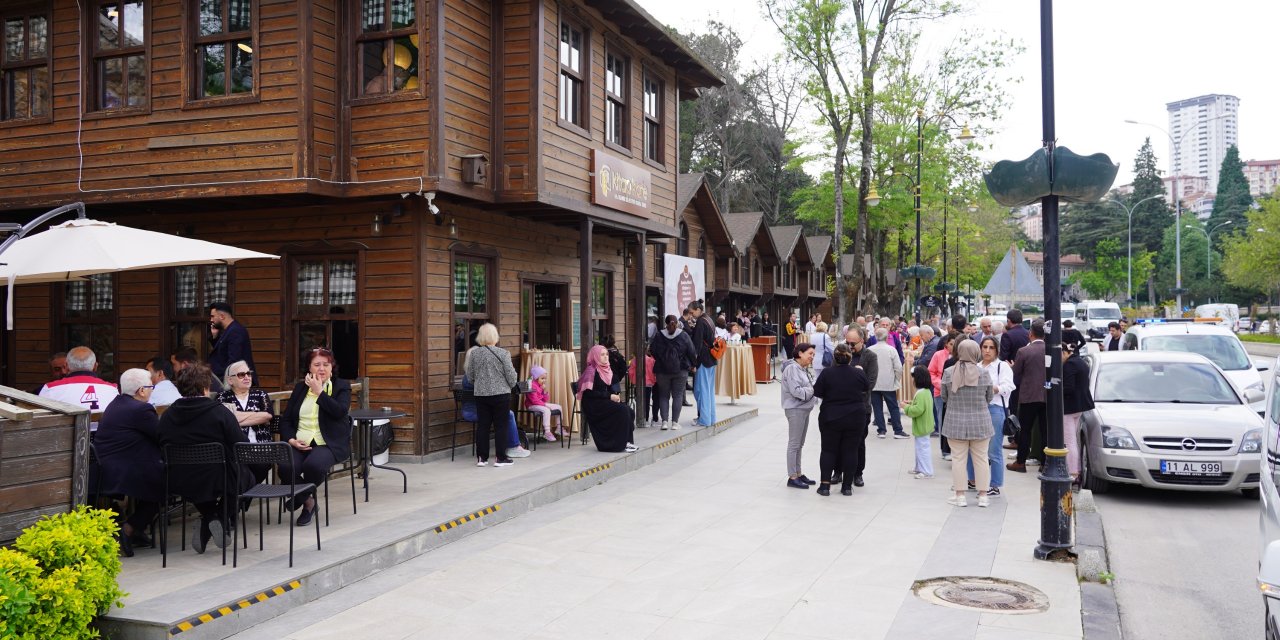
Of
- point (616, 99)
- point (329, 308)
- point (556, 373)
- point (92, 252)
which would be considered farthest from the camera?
point (616, 99)

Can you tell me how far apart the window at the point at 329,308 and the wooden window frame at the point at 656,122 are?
6.35 meters

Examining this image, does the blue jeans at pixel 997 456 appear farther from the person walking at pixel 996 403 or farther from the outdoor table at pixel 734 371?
the outdoor table at pixel 734 371

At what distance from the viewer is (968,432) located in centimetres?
988

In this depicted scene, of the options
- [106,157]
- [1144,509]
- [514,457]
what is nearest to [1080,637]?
[1144,509]

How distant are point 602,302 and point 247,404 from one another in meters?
9.16

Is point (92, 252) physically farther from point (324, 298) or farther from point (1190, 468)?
point (1190, 468)

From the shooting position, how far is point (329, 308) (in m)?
12.1

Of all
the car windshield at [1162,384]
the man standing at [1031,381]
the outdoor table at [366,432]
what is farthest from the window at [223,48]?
the car windshield at [1162,384]

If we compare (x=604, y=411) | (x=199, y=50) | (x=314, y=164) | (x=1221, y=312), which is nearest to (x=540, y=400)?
(x=604, y=411)

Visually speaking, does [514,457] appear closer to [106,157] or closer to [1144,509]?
[106,157]

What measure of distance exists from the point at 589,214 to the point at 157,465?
7.81 meters

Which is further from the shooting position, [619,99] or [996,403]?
[619,99]

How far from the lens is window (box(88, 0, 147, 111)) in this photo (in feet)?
40.0

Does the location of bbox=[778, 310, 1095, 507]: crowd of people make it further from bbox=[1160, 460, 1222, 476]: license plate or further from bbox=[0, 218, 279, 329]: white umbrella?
bbox=[0, 218, 279, 329]: white umbrella
